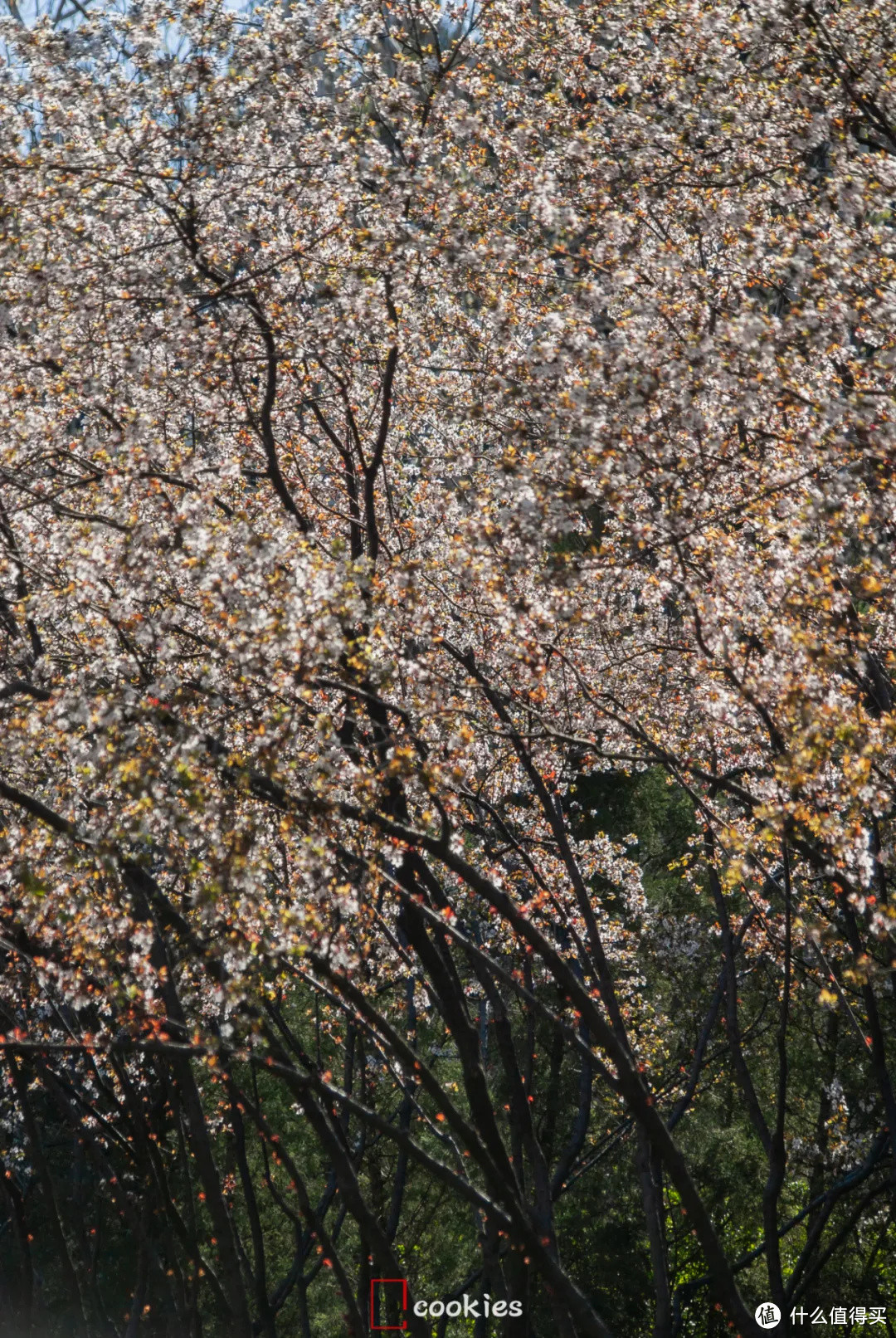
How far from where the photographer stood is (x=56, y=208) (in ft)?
32.7


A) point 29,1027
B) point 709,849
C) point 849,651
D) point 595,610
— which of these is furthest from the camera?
point 709,849

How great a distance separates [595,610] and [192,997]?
6.23 metres

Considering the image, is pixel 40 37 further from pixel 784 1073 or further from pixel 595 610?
pixel 784 1073

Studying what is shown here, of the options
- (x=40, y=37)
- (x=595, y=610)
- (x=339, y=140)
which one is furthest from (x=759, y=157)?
(x=40, y=37)

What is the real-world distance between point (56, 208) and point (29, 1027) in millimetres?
7820

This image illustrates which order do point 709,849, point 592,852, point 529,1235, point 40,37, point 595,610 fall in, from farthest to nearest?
point 592,852 < point 709,849 < point 595,610 < point 40,37 < point 529,1235

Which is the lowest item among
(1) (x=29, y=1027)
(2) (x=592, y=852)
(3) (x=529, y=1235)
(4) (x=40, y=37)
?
(3) (x=529, y=1235)

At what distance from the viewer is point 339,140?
1161 centimetres

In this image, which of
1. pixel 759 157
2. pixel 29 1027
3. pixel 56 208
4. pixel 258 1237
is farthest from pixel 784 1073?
pixel 56 208

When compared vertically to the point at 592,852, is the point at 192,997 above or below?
below

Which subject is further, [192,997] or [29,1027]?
[192,997]

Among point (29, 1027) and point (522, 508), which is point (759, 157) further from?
point (29, 1027)

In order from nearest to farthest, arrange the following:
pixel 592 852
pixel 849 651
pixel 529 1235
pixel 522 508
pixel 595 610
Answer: pixel 529 1235 → pixel 522 508 → pixel 849 651 → pixel 595 610 → pixel 592 852

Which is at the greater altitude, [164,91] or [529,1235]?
[164,91]
